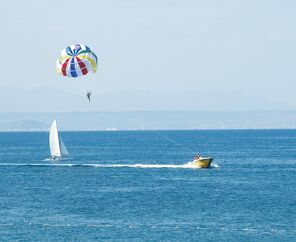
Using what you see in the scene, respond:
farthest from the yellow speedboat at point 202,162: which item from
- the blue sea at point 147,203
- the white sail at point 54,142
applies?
the white sail at point 54,142

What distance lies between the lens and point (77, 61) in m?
118

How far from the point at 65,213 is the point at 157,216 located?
10942 millimetres

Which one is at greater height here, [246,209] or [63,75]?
[63,75]

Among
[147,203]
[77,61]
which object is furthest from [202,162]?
[147,203]

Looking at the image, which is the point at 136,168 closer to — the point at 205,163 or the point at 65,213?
the point at 205,163

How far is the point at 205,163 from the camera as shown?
148 m

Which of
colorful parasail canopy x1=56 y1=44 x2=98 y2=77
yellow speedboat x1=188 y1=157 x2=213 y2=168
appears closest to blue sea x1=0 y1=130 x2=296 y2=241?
yellow speedboat x1=188 y1=157 x2=213 y2=168

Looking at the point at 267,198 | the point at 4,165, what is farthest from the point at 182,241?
the point at 4,165

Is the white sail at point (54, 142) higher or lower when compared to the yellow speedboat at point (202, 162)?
higher

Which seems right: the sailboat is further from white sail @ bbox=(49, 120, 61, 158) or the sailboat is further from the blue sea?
the blue sea

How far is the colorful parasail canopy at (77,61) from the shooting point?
388 ft

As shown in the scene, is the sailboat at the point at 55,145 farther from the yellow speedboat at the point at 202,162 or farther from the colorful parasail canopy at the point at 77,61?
the colorful parasail canopy at the point at 77,61

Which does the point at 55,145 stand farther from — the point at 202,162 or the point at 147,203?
the point at 147,203

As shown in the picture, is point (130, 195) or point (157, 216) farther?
point (130, 195)
